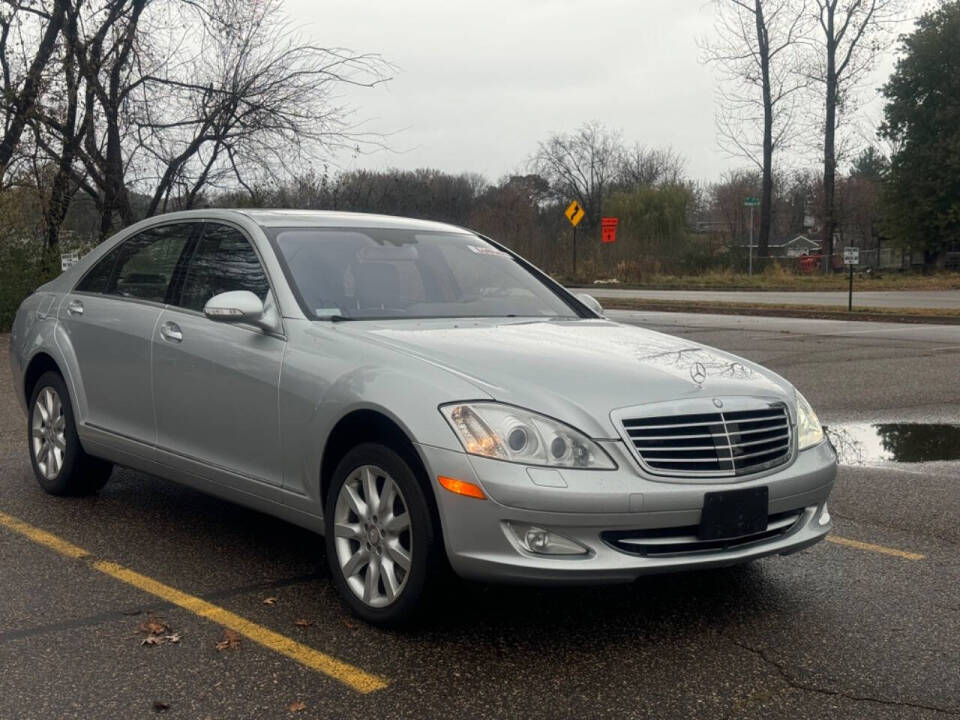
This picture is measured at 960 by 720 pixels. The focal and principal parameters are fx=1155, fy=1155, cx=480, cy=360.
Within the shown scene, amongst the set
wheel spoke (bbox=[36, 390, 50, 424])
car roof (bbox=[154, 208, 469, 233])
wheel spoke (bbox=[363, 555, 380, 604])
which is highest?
car roof (bbox=[154, 208, 469, 233])

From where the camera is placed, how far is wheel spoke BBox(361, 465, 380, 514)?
14.0 ft

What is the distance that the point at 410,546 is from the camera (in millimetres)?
4102

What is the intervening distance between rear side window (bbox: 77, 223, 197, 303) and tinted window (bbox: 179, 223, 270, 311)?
0.20m

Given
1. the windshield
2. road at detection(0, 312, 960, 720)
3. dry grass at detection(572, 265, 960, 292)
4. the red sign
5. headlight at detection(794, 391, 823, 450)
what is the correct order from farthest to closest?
the red sign → dry grass at detection(572, 265, 960, 292) → the windshield → headlight at detection(794, 391, 823, 450) → road at detection(0, 312, 960, 720)

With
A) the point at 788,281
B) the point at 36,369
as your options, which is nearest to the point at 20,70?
the point at 36,369

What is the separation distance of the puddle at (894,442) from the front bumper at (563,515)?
4010 millimetres

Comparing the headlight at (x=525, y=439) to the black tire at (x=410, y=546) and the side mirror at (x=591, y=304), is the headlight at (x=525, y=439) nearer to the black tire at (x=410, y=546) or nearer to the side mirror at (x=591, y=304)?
the black tire at (x=410, y=546)

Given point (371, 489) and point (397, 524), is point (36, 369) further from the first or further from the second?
point (397, 524)

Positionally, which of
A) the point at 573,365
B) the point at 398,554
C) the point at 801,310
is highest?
the point at 573,365

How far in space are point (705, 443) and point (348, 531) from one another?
1380 mm

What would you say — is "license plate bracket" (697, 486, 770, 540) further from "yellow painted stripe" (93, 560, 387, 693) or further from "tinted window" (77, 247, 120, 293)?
"tinted window" (77, 247, 120, 293)

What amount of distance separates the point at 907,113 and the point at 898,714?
54997mm

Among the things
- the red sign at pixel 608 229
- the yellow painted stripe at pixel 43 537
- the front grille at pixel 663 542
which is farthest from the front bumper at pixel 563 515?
the red sign at pixel 608 229

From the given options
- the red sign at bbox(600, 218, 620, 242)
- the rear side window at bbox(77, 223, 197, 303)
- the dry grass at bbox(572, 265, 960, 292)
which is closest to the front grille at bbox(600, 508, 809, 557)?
the rear side window at bbox(77, 223, 197, 303)
